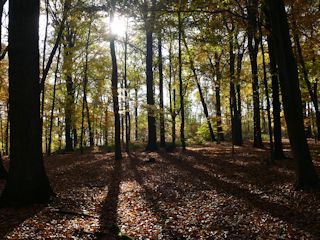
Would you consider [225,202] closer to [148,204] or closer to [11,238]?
[148,204]

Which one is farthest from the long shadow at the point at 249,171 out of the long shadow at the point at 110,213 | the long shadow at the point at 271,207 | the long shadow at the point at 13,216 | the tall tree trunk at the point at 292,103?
the long shadow at the point at 13,216

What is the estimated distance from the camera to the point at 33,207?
7.91 meters

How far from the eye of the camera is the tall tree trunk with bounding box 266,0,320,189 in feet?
29.2

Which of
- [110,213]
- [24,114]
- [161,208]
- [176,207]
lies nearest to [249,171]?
[176,207]

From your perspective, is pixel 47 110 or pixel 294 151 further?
pixel 47 110

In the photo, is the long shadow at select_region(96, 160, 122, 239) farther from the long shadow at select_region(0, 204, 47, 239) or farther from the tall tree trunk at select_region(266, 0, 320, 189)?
the tall tree trunk at select_region(266, 0, 320, 189)

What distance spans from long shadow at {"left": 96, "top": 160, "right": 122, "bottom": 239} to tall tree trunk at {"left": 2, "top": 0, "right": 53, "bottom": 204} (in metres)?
1.71

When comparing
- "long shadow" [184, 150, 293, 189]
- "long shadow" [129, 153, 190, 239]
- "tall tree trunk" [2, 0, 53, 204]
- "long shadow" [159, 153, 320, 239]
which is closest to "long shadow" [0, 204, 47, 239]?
"tall tree trunk" [2, 0, 53, 204]

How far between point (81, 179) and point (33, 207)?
211 inches

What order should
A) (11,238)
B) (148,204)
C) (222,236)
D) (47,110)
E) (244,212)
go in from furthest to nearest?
(47,110)
(148,204)
(244,212)
(222,236)
(11,238)

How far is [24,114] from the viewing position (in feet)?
26.9

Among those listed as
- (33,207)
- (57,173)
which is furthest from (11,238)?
(57,173)

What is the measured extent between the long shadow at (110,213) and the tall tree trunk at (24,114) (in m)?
1.71

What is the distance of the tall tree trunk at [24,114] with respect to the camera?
8.13 m
